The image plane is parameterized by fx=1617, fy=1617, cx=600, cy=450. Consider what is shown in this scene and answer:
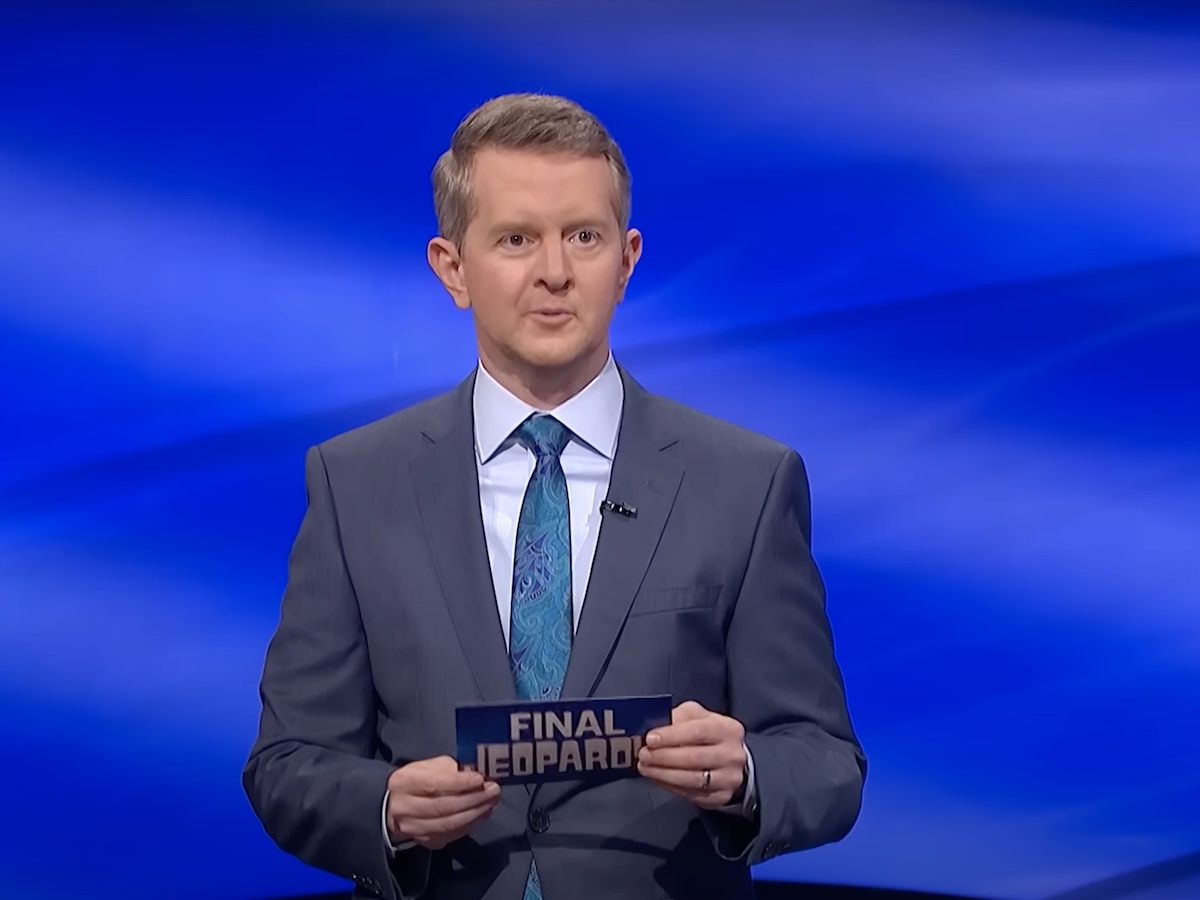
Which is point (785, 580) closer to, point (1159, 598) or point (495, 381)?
point (495, 381)

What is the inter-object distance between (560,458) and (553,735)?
528 millimetres

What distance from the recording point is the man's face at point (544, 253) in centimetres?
232

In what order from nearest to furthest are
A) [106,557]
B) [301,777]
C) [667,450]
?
[301,777] → [667,450] → [106,557]

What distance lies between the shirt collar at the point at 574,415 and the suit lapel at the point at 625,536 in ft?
0.07

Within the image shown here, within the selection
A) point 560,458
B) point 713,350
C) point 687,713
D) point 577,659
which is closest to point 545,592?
point 577,659

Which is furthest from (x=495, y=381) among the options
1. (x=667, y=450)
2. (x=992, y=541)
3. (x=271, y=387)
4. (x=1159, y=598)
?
(x=1159, y=598)

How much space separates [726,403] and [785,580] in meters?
1.62

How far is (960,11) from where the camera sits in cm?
393

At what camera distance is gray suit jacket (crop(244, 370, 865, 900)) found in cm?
221

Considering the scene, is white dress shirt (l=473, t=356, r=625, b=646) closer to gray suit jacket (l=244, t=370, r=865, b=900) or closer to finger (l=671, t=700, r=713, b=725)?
gray suit jacket (l=244, t=370, r=865, b=900)

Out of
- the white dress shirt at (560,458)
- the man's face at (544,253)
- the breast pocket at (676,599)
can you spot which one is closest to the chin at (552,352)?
the man's face at (544,253)

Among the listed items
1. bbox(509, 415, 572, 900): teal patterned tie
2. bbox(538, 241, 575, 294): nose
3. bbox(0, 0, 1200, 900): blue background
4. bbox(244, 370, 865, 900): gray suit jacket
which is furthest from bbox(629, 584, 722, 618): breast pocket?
bbox(0, 0, 1200, 900): blue background

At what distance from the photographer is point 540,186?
2332 mm

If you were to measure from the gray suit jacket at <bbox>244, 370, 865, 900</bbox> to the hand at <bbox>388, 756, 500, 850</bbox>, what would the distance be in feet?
0.25
